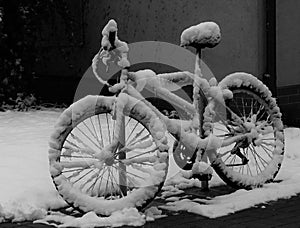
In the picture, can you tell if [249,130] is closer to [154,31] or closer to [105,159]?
[105,159]

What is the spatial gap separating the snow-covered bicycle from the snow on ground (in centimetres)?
13

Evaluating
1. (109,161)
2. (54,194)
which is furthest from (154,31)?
(109,161)

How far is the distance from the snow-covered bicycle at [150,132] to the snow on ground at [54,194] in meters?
0.13

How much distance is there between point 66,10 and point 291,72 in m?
3.99

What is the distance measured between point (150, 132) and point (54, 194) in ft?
3.07

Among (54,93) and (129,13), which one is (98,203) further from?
(54,93)

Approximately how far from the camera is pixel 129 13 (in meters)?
11.4

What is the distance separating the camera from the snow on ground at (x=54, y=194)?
5.02 m

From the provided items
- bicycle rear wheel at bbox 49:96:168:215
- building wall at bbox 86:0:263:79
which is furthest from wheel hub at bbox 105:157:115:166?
building wall at bbox 86:0:263:79

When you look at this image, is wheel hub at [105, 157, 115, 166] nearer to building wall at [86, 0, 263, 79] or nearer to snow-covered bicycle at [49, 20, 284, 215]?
snow-covered bicycle at [49, 20, 284, 215]

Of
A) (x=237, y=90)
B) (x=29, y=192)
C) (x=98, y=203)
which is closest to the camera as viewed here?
(x=98, y=203)

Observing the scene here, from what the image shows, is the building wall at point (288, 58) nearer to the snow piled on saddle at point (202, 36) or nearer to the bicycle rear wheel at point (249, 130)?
the bicycle rear wheel at point (249, 130)

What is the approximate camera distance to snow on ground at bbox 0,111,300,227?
198 inches

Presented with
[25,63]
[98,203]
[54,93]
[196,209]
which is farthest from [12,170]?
[54,93]
